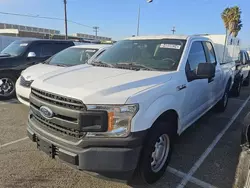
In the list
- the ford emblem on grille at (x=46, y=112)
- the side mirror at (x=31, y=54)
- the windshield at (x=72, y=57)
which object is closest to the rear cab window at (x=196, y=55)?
the ford emblem on grille at (x=46, y=112)

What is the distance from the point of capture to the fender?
240 cm

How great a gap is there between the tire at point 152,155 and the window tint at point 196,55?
1.11 m

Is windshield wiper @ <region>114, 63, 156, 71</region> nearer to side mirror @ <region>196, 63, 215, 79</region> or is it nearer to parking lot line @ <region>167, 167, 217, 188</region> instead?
side mirror @ <region>196, 63, 215, 79</region>

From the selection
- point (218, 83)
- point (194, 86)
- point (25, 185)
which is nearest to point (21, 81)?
point (25, 185)

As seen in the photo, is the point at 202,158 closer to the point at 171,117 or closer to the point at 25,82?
the point at 171,117

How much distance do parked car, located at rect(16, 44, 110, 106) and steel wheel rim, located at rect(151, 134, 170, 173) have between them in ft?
8.54

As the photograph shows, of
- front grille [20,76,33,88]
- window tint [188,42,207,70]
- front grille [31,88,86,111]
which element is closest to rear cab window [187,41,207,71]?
window tint [188,42,207,70]

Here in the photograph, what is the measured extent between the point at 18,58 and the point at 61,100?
5464 mm

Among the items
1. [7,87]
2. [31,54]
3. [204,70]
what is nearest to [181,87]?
[204,70]

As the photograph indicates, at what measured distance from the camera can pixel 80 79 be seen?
2.89m

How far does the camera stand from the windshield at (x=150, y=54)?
137 inches

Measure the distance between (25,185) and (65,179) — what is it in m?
0.47

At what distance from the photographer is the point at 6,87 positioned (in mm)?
7043

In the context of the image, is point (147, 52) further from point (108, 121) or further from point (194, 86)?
point (108, 121)
